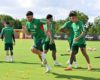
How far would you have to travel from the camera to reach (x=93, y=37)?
8225 centimetres

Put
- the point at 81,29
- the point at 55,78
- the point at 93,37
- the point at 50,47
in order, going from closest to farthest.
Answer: the point at 55,78
the point at 81,29
the point at 50,47
the point at 93,37

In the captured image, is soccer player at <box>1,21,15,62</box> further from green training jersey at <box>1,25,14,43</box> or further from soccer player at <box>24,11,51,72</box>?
soccer player at <box>24,11,51,72</box>

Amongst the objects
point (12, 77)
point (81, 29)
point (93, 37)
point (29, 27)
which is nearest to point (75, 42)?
point (81, 29)

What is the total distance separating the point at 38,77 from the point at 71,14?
120 inches

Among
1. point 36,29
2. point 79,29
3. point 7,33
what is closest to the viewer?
point 36,29

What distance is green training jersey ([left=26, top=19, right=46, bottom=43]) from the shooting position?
47.7ft

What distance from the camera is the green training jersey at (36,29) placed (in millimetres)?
14531

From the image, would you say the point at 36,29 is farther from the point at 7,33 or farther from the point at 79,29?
the point at 7,33

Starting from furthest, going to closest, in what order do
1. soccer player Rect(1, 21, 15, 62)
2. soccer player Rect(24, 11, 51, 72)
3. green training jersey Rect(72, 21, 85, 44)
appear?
soccer player Rect(1, 21, 15, 62) < green training jersey Rect(72, 21, 85, 44) < soccer player Rect(24, 11, 51, 72)

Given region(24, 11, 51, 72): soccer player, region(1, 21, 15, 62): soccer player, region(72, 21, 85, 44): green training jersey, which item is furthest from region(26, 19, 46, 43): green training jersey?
region(1, 21, 15, 62): soccer player

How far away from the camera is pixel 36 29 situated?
47.8ft

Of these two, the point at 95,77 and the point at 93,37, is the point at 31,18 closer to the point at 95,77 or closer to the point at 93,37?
the point at 95,77

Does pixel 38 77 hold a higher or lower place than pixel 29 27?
lower

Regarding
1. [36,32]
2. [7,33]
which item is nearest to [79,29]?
[36,32]
